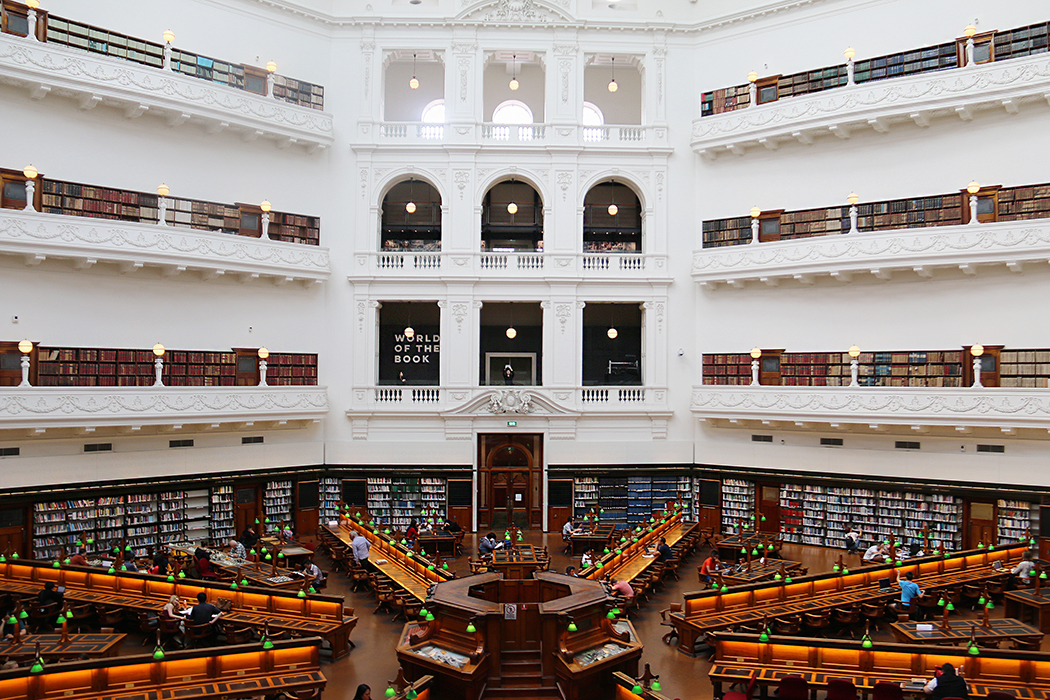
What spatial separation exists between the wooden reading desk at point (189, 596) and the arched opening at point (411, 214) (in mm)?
12018

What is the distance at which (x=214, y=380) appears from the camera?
1742cm

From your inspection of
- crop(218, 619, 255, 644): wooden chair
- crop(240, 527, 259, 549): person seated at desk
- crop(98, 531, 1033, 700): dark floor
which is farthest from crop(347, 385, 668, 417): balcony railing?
crop(218, 619, 255, 644): wooden chair

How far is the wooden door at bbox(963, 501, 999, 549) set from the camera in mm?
15891

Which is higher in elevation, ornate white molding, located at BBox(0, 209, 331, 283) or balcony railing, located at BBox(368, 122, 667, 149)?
balcony railing, located at BBox(368, 122, 667, 149)

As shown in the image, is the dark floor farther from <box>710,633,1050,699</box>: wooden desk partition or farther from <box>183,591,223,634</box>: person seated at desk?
<box>183,591,223,634</box>: person seated at desk

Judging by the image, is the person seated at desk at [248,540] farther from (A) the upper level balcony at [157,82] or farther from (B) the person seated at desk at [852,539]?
(B) the person seated at desk at [852,539]

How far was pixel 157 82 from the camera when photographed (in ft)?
54.0

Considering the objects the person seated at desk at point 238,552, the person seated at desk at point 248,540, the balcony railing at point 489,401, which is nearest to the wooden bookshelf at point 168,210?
the balcony railing at point 489,401

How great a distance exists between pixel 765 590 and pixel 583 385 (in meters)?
8.71

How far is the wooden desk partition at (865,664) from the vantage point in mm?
9039

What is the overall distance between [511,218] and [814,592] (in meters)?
13.7

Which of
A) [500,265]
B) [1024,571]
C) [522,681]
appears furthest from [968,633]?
[500,265]

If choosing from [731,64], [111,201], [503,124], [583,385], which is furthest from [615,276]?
[111,201]

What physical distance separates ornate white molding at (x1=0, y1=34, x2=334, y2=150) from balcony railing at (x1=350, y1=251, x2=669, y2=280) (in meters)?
3.43
